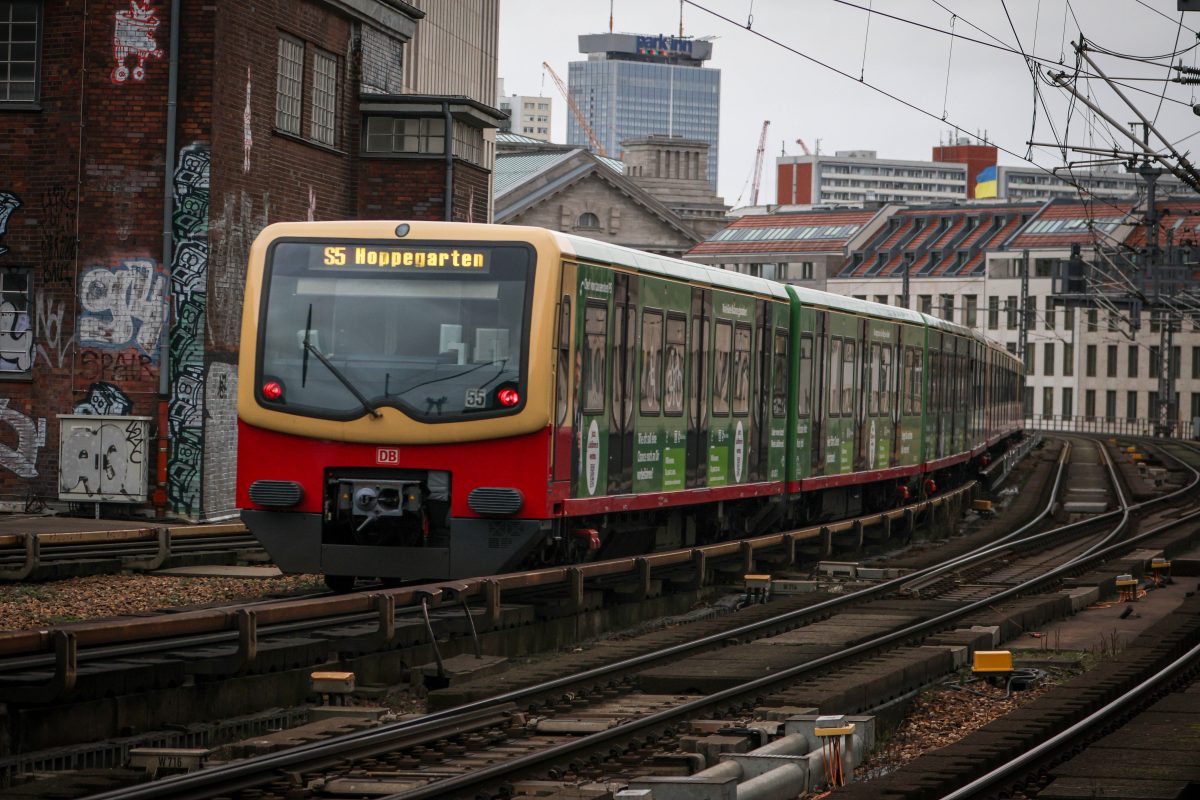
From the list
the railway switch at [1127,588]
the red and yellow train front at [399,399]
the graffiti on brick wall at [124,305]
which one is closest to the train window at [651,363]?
the red and yellow train front at [399,399]

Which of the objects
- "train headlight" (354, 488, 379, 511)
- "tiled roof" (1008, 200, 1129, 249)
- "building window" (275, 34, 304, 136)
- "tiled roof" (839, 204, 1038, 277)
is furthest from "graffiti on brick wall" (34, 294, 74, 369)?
"tiled roof" (839, 204, 1038, 277)

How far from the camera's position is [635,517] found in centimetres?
1864

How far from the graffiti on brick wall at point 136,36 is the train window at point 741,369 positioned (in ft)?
27.2

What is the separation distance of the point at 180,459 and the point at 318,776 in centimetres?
1548

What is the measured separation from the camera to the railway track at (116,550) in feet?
57.0

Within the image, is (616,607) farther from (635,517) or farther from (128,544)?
(128,544)

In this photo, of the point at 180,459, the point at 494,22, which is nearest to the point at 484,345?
the point at 180,459

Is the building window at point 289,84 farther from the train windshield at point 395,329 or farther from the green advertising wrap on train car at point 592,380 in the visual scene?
the train windshield at point 395,329

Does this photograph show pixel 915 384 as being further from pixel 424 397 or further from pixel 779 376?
pixel 424 397

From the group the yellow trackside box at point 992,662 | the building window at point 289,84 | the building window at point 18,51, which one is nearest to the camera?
the yellow trackside box at point 992,662

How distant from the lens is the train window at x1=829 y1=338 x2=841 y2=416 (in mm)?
25344

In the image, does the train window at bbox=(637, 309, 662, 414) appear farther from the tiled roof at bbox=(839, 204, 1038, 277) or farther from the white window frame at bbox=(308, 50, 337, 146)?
the tiled roof at bbox=(839, 204, 1038, 277)

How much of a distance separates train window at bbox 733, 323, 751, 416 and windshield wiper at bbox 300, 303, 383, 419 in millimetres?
6528

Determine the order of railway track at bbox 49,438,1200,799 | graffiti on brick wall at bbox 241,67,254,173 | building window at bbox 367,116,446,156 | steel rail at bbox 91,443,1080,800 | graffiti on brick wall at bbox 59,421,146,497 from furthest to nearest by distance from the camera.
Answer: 1. building window at bbox 367,116,446,156
2. graffiti on brick wall at bbox 241,67,254,173
3. graffiti on brick wall at bbox 59,421,146,497
4. railway track at bbox 49,438,1200,799
5. steel rail at bbox 91,443,1080,800
